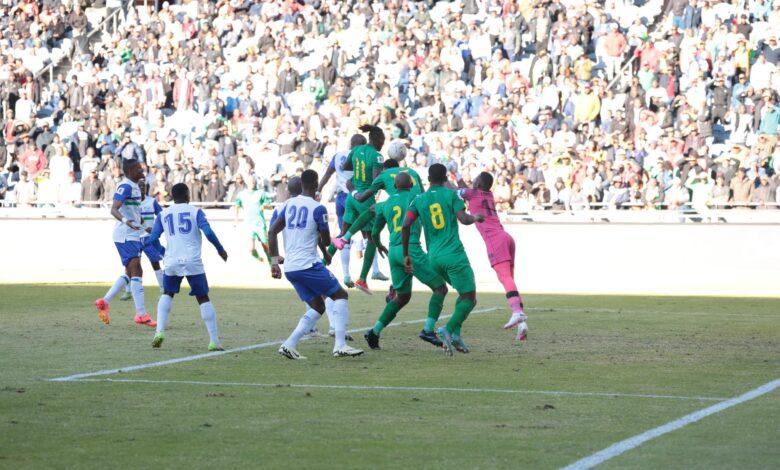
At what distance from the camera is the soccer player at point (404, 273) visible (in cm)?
1341

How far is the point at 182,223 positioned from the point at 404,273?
2251 millimetres

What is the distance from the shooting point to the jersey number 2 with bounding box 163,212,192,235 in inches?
527

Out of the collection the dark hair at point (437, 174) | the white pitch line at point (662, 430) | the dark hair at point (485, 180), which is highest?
the dark hair at point (437, 174)

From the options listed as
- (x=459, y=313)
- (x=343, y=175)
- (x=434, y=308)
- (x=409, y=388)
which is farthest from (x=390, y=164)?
(x=409, y=388)

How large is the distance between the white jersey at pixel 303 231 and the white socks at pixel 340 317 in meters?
0.44

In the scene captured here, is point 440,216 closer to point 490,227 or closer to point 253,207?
point 490,227

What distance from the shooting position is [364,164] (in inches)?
660

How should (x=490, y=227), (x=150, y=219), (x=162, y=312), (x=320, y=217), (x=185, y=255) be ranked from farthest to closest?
(x=150, y=219) → (x=490, y=227) → (x=162, y=312) → (x=185, y=255) → (x=320, y=217)

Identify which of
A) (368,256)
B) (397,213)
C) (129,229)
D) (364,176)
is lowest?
(368,256)

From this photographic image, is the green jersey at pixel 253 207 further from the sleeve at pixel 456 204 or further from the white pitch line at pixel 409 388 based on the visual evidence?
the white pitch line at pixel 409 388

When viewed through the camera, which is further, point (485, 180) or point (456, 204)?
point (485, 180)

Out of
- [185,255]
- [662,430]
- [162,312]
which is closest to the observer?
[662,430]

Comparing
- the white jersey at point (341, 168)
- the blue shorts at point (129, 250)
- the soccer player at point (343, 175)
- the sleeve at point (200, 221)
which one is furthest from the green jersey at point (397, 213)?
the blue shorts at point (129, 250)

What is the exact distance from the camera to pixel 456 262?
12.8 m
